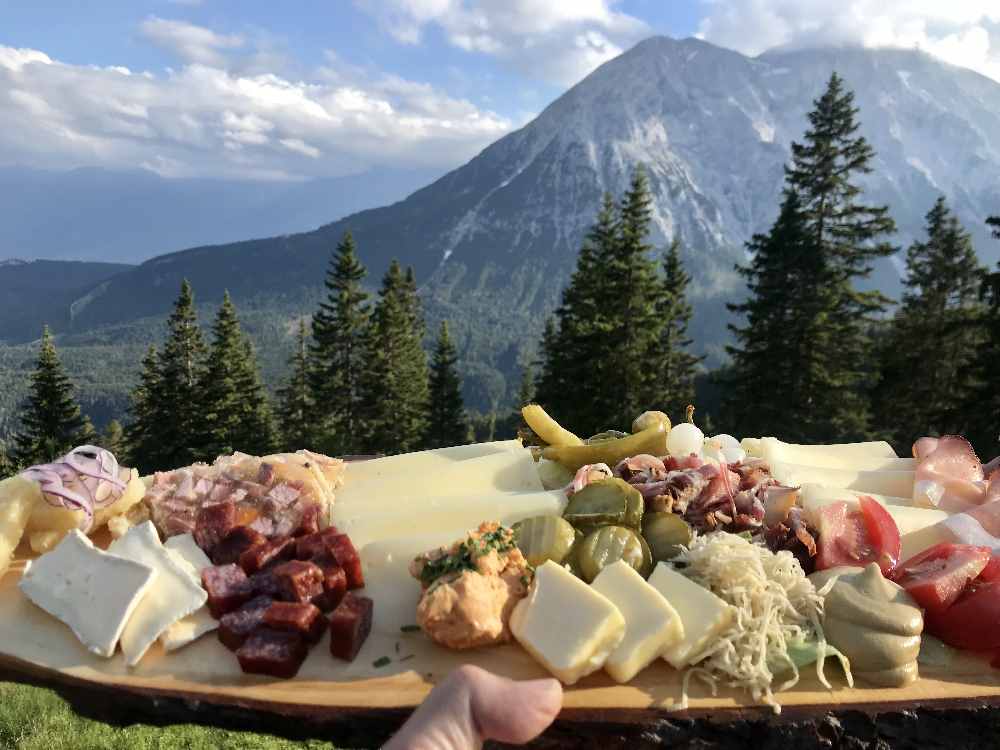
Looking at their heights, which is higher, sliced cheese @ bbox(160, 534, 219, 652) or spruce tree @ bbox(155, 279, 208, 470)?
sliced cheese @ bbox(160, 534, 219, 652)

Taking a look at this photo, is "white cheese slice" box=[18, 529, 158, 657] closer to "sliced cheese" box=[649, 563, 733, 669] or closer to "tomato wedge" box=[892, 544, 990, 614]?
"sliced cheese" box=[649, 563, 733, 669]

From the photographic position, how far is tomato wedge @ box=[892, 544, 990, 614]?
352 cm

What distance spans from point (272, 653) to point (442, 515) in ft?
4.20

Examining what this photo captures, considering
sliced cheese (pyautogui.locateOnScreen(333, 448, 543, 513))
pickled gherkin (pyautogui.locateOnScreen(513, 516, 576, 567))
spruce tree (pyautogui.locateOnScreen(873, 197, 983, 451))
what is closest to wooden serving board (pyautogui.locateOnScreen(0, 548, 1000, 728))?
pickled gherkin (pyautogui.locateOnScreen(513, 516, 576, 567))

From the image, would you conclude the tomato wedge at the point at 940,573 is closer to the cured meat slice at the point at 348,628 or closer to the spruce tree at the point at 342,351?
the cured meat slice at the point at 348,628

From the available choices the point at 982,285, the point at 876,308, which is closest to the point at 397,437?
the point at 876,308

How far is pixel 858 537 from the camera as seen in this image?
393 cm

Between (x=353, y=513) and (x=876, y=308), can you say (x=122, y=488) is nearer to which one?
(x=353, y=513)

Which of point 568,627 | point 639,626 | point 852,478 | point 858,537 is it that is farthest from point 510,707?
point 852,478

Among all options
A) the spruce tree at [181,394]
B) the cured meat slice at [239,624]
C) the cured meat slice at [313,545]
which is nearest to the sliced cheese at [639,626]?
the cured meat slice at [313,545]

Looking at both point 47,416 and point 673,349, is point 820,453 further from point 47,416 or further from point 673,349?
point 47,416

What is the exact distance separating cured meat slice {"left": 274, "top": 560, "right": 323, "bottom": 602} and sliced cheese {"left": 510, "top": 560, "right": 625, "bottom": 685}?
1.09 meters

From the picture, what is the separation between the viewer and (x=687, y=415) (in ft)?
19.4

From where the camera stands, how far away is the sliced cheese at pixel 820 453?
5216mm
